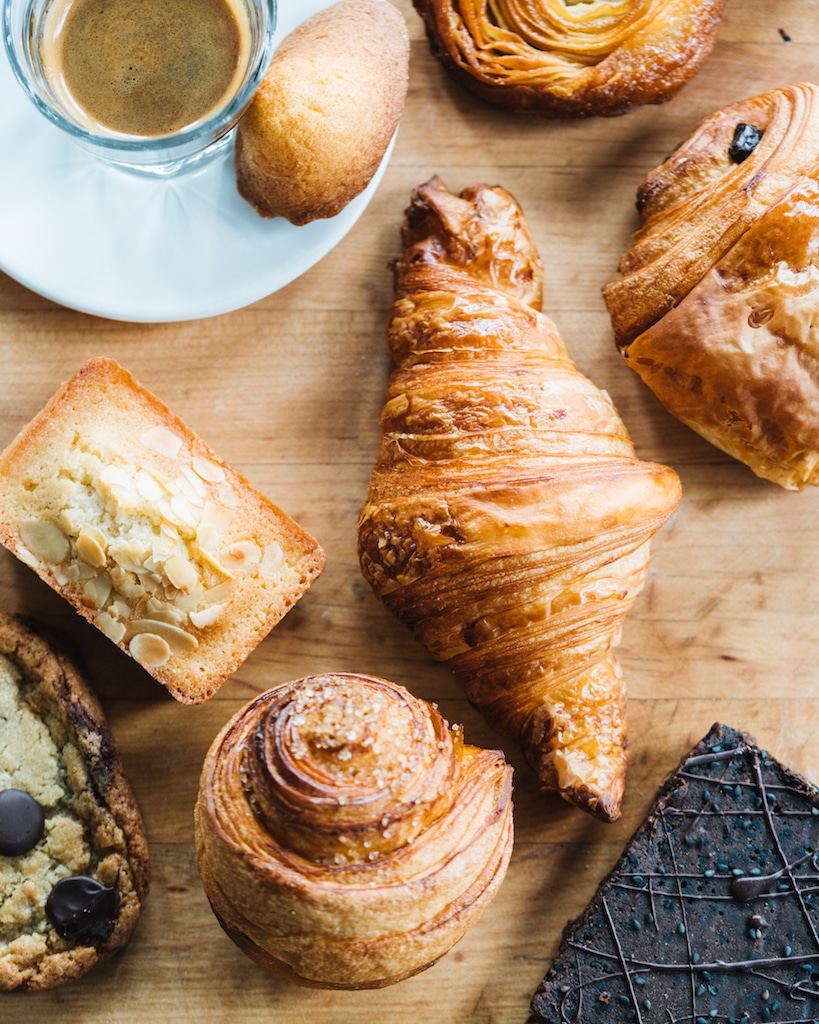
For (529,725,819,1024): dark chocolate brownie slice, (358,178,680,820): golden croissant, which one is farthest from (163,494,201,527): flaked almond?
(529,725,819,1024): dark chocolate brownie slice

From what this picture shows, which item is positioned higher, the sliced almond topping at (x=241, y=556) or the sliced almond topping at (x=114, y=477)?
the sliced almond topping at (x=114, y=477)

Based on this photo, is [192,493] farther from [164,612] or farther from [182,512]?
[164,612]

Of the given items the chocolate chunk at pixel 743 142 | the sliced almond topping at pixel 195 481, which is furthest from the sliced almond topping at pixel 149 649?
the chocolate chunk at pixel 743 142

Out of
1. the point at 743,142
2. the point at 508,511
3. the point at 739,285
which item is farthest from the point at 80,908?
the point at 743,142

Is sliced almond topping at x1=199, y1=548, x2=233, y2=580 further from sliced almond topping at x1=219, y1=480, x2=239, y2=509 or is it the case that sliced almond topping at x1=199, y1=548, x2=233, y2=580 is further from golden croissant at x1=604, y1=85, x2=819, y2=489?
golden croissant at x1=604, y1=85, x2=819, y2=489

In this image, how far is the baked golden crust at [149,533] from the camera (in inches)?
76.7

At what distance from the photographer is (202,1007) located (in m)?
2.13

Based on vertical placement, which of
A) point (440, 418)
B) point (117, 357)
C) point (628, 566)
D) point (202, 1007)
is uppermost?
point (117, 357)

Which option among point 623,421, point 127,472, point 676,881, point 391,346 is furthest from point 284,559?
point 676,881

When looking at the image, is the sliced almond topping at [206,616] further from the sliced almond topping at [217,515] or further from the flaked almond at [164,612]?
the sliced almond topping at [217,515]

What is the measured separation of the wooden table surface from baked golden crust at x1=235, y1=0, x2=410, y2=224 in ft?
0.93

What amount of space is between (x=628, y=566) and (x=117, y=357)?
1230 mm

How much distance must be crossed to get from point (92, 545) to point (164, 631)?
23 centimetres

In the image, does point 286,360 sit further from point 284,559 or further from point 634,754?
point 634,754
